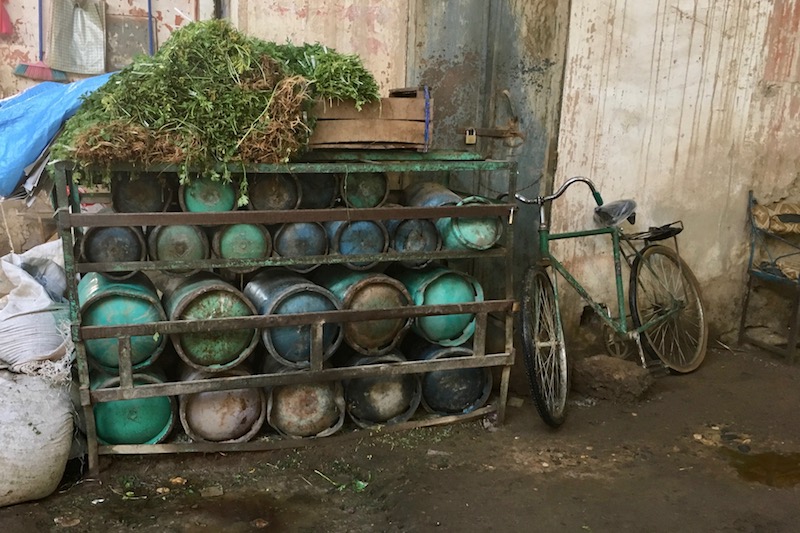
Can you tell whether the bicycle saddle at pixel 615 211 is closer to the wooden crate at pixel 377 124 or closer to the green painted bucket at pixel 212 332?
the wooden crate at pixel 377 124

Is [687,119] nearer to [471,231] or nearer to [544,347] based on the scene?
[544,347]

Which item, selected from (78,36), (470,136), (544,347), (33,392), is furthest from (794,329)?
(78,36)

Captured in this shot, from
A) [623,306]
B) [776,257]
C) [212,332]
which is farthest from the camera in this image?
[776,257]

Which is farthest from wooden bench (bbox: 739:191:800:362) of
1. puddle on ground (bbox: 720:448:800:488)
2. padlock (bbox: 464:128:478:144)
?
padlock (bbox: 464:128:478:144)

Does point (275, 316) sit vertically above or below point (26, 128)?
below

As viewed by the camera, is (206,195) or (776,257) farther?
(776,257)

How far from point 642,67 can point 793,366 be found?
9.10 ft

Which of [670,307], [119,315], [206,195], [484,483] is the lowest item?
[484,483]

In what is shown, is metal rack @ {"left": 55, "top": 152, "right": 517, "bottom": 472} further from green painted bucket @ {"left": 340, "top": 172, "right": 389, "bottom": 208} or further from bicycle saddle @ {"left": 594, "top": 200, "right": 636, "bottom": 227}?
bicycle saddle @ {"left": 594, "top": 200, "right": 636, "bottom": 227}

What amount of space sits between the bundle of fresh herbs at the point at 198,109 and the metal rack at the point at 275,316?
0.11 m

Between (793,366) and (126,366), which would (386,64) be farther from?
(793,366)

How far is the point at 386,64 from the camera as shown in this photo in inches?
187

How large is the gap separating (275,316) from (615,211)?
2.68 meters

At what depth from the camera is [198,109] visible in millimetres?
3307
